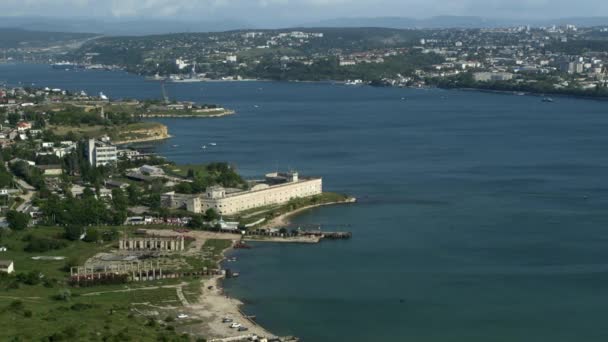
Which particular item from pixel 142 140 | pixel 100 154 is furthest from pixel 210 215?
pixel 142 140

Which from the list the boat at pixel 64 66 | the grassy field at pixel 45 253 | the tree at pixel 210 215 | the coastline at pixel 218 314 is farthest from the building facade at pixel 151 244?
the boat at pixel 64 66

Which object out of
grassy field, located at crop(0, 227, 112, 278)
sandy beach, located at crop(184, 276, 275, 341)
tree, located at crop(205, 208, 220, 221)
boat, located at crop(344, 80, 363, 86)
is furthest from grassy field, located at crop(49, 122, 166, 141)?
boat, located at crop(344, 80, 363, 86)

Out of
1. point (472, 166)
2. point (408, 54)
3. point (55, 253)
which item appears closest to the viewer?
point (55, 253)

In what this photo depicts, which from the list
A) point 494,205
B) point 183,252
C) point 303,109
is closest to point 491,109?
point 303,109

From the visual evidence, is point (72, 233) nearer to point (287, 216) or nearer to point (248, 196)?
point (248, 196)

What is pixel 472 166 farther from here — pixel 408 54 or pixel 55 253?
pixel 408 54

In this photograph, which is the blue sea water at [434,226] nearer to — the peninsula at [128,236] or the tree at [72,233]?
the peninsula at [128,236]

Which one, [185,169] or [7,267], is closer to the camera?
[7,267]
